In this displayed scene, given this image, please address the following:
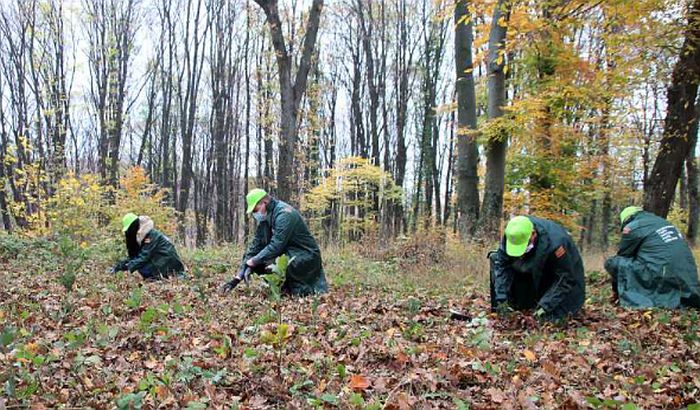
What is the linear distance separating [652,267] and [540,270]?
73.0 inches

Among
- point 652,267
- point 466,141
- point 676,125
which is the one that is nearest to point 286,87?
point 466,141

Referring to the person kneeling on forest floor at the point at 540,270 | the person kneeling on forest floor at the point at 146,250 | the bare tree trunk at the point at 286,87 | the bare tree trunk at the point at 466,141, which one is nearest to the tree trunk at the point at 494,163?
the bare tree trunk at the point at 466,141

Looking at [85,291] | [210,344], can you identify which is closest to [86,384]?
[210,344]

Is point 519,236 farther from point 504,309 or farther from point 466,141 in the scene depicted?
point 466,141

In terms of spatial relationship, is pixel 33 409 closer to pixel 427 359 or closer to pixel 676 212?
pixel 427 359

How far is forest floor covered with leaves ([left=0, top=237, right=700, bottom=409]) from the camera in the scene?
317 cm

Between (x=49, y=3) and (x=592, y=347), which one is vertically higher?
(x=49, y=3)

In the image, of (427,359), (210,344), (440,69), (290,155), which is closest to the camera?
(427,359)

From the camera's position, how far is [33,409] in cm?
278

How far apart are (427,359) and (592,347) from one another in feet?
4.93

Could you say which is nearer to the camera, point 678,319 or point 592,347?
point 592,347

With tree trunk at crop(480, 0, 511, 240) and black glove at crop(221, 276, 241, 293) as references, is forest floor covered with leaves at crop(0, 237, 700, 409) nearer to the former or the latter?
black glove at crop(221, 276, 241, 293)

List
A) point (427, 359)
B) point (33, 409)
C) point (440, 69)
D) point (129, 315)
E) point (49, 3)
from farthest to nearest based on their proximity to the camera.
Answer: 1. point (440, 69)
2. point (49, 3)
3. point (129, 315)
4. point (427, 359)
5. point (33, 409)

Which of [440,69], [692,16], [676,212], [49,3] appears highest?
[49,3]
